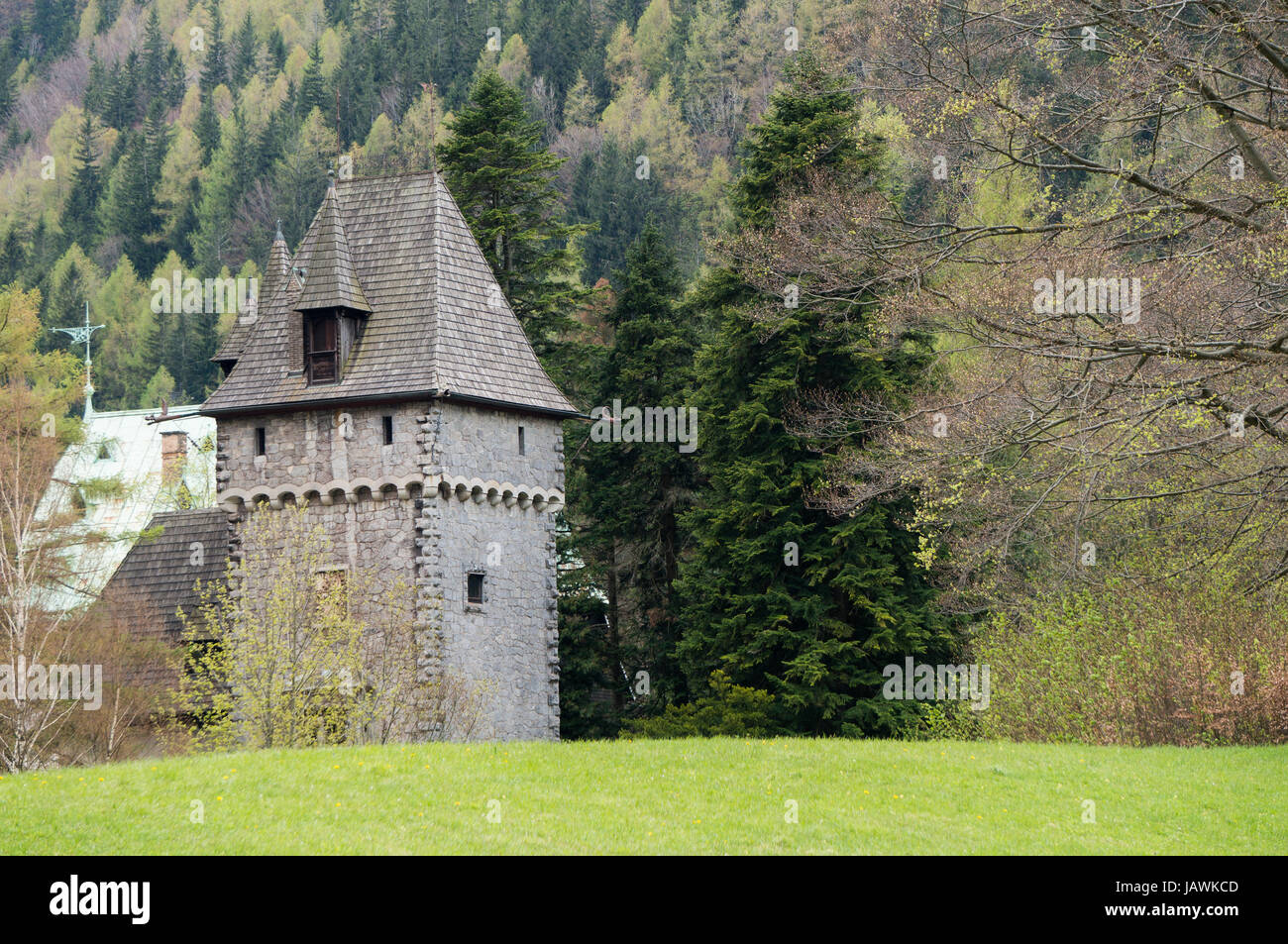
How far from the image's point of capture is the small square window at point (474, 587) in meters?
31.8

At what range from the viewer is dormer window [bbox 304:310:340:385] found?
3256cm

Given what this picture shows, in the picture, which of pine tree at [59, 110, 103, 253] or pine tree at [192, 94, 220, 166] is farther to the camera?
pine tree at [59, 110, 103, 253]

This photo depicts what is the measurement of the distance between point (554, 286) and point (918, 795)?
81.2ft

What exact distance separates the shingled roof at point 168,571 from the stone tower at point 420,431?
17.2 feet

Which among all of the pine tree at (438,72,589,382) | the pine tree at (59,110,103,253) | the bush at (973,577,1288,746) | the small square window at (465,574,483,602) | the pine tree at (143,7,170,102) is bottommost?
the bush at (973,577,1288,746)

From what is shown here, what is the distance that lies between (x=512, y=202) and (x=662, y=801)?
2638cm

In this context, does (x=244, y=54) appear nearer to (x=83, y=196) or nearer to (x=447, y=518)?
(x=83, y=196)

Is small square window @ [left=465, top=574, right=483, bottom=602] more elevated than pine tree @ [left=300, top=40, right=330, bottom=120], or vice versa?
pine tree @ [left=300, top=40, right=330, bottom=120]

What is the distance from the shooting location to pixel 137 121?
11606cm

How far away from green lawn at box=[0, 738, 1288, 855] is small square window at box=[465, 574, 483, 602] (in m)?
9.68

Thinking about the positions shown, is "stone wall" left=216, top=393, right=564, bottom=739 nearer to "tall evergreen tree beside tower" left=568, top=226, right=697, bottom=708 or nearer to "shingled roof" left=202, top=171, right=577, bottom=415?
"shingled roof" left=202, top=171, right=577, bottom=415

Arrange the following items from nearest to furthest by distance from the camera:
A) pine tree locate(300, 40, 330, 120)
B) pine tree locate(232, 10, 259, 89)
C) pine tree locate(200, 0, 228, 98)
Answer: pine tree locate(300, 40, 330, 120) → pine tree locate(232, 10, 259, 89) → pine tree locate(200, 0, 228, 98)

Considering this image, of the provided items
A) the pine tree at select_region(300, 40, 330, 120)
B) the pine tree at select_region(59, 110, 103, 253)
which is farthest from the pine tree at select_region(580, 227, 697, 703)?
the pine tree at select_region(59, 110, 103, 253)

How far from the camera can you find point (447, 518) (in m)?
31.6
